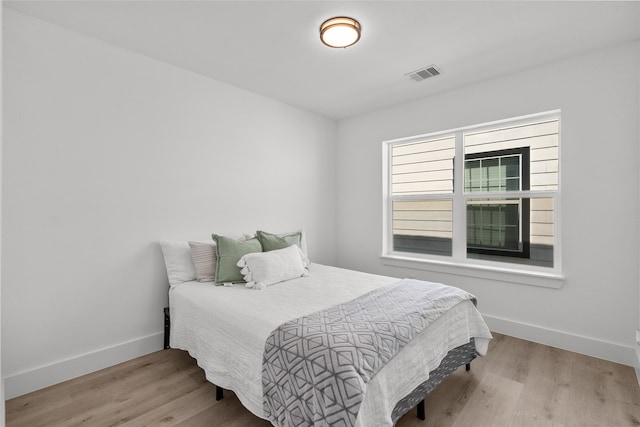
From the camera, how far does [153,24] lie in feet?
7.35

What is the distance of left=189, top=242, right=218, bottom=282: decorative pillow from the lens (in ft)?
8.82

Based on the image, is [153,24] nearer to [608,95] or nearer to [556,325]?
[608,95]

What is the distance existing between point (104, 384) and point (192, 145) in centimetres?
202

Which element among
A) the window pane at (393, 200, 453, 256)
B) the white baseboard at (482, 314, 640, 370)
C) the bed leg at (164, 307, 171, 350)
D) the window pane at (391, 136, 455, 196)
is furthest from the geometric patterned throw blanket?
the window pane at (391, 136, 455, 196)

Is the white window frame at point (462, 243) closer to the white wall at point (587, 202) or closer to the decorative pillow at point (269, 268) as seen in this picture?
the white wall at point (587, 202)

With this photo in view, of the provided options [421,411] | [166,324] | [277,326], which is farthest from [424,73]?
[166,324]

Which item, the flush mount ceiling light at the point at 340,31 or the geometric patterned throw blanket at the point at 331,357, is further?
the flush mount ceiling light at the point at 340,31

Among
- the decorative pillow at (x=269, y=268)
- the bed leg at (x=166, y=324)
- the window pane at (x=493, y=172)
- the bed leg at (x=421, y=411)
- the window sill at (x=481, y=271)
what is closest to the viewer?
the bed leg at (x=421, y=411)

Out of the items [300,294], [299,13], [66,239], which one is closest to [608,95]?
[299,13]

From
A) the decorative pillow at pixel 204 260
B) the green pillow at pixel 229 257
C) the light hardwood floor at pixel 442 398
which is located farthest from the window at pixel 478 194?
the decorative pillow at pixel 204 260

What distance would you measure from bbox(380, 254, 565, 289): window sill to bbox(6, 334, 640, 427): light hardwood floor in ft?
2.14

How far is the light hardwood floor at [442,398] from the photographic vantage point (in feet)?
6.08

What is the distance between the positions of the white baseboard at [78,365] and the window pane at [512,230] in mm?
3287

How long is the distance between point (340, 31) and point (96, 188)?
2.17 m
